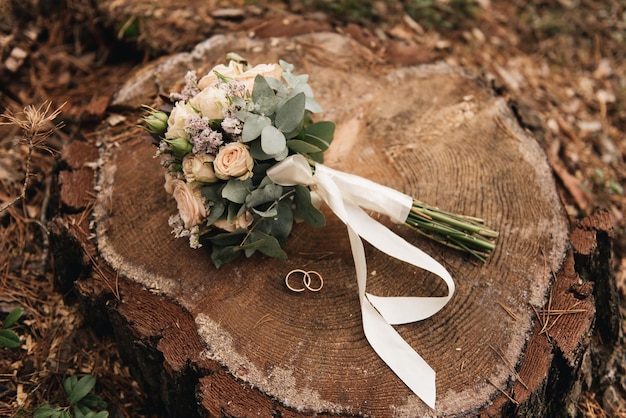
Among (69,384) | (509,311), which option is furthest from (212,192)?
(509,311)

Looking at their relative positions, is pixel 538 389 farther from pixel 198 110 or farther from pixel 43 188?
pixel 43 188

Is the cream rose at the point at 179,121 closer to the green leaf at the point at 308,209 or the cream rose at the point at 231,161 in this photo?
the cream rose at the point at 231,161

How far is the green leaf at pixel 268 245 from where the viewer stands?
2.01m

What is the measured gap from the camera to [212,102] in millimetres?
1905

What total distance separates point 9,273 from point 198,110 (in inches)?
50.2

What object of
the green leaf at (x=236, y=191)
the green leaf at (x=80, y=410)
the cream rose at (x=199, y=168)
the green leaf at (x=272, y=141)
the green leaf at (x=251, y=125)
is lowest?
the green leaf at (x=80, y=410)

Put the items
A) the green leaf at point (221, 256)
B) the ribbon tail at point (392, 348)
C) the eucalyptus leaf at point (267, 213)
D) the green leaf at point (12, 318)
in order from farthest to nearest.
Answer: the green leaf at point (12, 318), the green leaf at point (221, 256), the eucalyptus leaf at point (267, 213), the ribbon tail at point (392, 348)

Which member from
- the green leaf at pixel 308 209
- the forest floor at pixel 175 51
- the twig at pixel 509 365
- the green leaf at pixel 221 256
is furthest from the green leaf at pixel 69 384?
the twig at pixel 509 365

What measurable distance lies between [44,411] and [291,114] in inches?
53.9

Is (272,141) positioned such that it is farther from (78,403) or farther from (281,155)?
(78,403)

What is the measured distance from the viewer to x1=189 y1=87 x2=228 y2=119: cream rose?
75.1 inches

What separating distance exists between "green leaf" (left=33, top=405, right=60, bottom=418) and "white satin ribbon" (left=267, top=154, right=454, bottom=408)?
3.73 feet

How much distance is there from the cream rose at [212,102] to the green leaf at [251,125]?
0.06 meters

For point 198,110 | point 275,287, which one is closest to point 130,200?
point 198,110
